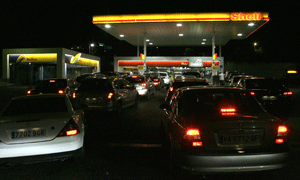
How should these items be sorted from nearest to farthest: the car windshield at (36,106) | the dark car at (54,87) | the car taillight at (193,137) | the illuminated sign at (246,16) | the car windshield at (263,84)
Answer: the car taillight at (193,137) → the car windshield at (36,106) → the car windshield at (263,84) → the dark car at (54,87) → the illuminated sign at (246,16)

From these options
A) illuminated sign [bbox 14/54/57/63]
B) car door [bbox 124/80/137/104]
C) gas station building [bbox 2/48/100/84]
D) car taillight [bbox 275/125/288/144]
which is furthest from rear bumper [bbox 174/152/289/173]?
illuminated sign [bbox 14/54/57/63]

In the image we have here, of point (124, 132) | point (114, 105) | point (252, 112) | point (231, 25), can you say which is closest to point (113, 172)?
point (252, 112)

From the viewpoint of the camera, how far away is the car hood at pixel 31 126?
186 inches

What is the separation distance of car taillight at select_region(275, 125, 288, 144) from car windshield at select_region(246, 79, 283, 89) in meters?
7.24

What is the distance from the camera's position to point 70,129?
5070 mm

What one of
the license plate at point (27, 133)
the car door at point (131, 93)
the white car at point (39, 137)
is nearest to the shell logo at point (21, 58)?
the car door at point (131, 93)

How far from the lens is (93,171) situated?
17.0 ft

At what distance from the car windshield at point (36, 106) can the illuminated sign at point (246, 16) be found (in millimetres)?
17963

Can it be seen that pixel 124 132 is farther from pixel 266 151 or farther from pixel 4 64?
pixel 4 64

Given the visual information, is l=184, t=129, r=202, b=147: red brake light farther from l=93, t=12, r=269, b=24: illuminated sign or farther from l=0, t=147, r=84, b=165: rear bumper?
l=93, t=12, r=269, b=24: illuminated sign

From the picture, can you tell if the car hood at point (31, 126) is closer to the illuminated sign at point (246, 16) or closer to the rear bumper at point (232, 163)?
the rear bumper at point (232, 163)

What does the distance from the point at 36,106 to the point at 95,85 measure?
582 centimetres

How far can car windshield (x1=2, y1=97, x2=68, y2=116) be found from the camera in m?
5.69

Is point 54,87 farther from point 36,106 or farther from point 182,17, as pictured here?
point 182,17
